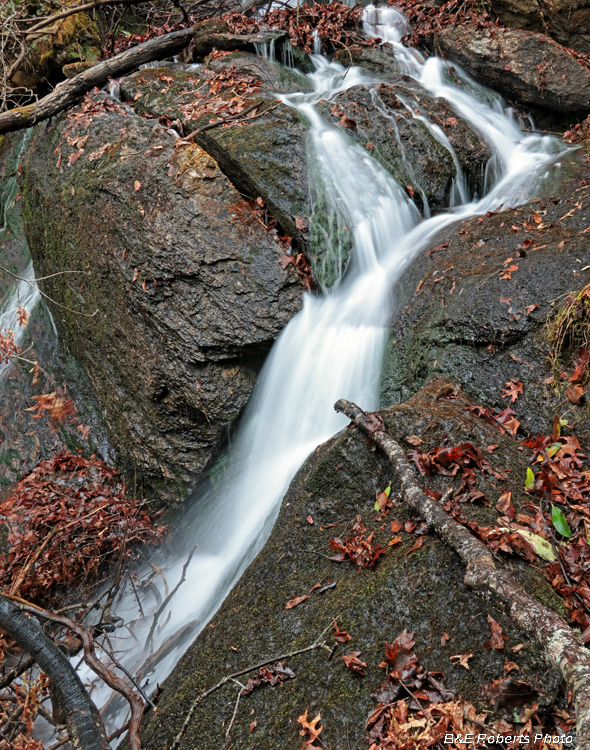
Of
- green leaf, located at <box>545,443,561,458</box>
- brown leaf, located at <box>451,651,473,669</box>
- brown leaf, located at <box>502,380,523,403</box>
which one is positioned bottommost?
green leaf, located at <box>545,443,561,458</box>

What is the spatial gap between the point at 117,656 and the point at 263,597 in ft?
8.94

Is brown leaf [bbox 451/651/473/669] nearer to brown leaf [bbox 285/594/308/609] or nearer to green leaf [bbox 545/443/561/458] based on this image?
brown leaf [bbox 285/594/308/609]

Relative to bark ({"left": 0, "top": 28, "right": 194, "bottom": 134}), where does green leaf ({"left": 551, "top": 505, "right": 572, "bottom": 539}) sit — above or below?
below

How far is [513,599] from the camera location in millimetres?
2311

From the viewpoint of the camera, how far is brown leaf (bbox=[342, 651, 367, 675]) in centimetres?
252

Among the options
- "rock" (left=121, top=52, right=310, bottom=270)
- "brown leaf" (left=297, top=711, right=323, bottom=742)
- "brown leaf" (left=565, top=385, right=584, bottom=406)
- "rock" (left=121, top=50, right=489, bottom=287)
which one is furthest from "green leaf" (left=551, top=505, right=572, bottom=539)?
"rock" (left=121, top=52, right=310, bottom=270)

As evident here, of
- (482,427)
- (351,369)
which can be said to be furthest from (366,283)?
(482,427)

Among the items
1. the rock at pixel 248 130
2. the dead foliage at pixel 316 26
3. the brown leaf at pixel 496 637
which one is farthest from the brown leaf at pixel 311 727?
the dead foliage at pixel 316 26

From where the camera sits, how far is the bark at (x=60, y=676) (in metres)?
2.81

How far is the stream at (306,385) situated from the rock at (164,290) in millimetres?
375

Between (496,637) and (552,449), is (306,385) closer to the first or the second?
(552,449)

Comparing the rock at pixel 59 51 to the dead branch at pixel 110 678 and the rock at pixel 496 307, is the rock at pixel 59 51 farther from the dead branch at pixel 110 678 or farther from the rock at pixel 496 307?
the dead branch at pixel 110 678

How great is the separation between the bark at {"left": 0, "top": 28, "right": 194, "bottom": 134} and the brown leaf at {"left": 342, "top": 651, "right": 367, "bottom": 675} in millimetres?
7910

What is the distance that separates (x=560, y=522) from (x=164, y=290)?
4.43m
